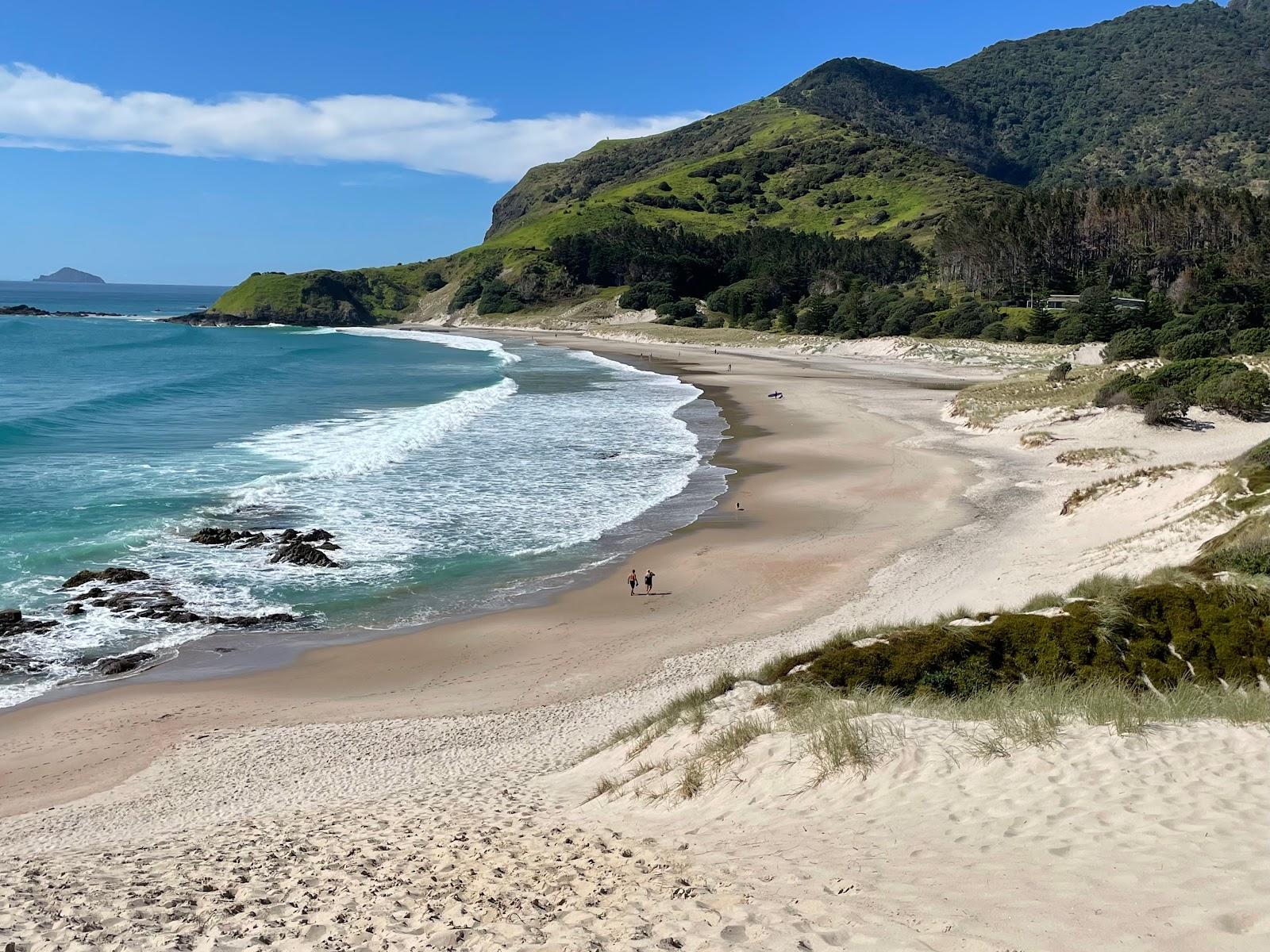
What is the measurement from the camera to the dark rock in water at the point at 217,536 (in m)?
24.1

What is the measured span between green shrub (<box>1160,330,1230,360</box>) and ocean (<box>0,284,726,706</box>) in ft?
81.6

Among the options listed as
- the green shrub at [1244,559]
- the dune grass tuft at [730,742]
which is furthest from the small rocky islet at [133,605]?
the green shrub at [1244,559]

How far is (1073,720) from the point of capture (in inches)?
362

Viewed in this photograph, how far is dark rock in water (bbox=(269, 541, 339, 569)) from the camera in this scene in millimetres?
22703

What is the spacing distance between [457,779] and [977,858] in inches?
293

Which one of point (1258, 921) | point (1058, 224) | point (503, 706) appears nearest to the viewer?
point (1258, 921)

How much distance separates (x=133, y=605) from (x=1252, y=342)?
54.4 m

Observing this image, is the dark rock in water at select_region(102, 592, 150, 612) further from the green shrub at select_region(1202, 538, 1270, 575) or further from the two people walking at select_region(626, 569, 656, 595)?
the green shrub at select_region(1202, 538, 1270, 575)

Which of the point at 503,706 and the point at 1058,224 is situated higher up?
the point at 1058,224

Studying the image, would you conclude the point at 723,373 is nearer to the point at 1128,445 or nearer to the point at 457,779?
the point at 1128,445

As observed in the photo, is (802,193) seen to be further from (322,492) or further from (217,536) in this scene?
(217,536)

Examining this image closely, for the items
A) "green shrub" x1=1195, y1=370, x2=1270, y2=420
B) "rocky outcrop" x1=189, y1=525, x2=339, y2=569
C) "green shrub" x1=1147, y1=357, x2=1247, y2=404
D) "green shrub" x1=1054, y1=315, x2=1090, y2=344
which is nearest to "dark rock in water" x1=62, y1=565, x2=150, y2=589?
"rocky outcrop" x1=189, y1=525, x2=339, y2=569

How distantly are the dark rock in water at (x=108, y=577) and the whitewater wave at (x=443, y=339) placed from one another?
209 feet

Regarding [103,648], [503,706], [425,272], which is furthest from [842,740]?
[425,272]
